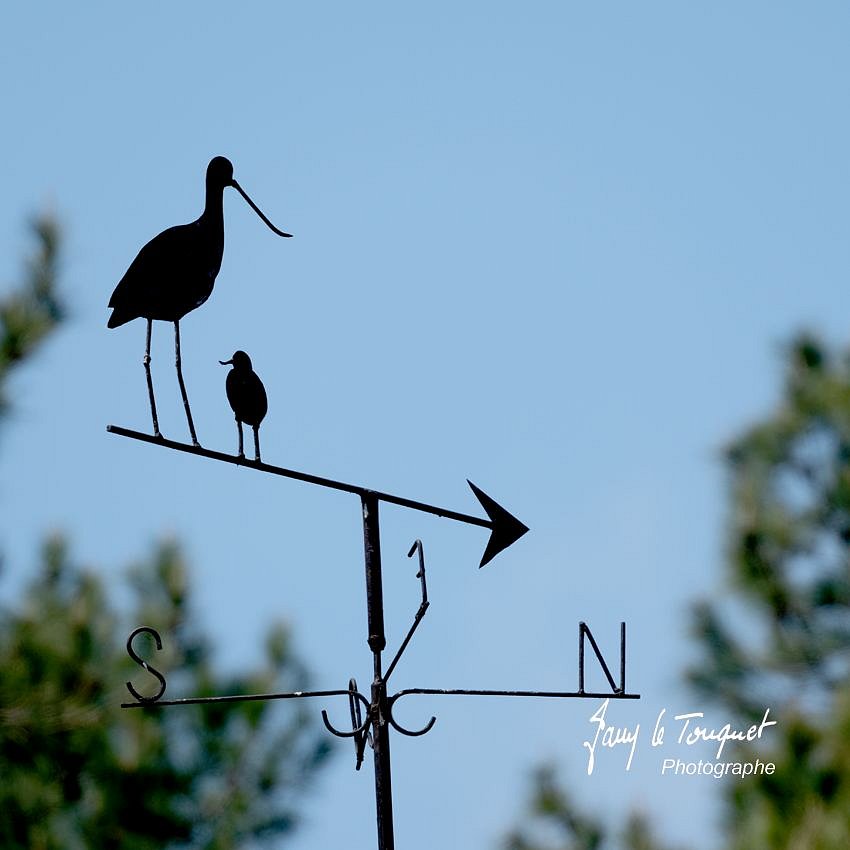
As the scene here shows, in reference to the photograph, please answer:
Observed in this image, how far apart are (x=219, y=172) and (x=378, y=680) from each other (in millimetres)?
983

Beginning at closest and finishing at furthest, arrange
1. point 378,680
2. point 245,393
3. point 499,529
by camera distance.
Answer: point 378,680 → point 245,393 → point 499,529

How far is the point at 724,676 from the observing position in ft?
21.8

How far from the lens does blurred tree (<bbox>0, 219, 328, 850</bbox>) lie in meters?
6.34

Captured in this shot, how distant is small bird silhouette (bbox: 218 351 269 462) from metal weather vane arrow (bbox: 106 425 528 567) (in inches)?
3.3

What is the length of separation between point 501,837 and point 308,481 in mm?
2495

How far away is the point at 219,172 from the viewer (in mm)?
2732

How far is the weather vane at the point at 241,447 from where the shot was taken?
229 cm

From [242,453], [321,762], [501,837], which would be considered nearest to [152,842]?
[321,762]

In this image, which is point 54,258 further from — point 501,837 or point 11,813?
point 501,837

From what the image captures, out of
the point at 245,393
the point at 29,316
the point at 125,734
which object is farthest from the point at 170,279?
the point at 125,734

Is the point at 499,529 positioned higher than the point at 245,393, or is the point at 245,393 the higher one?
the point at 245,393

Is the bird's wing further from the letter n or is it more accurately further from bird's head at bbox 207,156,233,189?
the letter n

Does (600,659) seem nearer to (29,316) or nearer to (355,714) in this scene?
(355,714)

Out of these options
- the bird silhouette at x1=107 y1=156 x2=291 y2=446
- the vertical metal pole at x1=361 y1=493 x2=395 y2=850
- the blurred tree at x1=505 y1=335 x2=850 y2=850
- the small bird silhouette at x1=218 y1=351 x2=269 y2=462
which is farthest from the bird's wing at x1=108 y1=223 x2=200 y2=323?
the blurred tree at x1=505 y1=335 x2=850 y2=850
